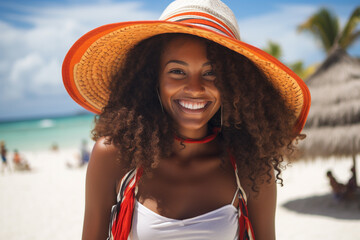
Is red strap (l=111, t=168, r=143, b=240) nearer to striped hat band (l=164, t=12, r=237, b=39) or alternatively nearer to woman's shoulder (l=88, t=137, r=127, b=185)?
woman's shoulder (l=88, t=137, r=127, b=185)

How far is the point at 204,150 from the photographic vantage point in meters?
1.96

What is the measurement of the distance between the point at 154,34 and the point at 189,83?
392 millimetres

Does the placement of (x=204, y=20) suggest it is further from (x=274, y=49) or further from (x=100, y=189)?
(x=274, y=49)

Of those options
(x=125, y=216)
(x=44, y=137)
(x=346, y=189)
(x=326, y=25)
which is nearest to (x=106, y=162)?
(x=125, y=216)

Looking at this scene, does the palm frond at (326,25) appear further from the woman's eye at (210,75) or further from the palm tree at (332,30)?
the woman's eye at (210,75)

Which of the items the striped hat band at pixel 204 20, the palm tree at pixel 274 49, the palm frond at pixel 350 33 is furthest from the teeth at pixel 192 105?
the palm tree at pixel 274 49

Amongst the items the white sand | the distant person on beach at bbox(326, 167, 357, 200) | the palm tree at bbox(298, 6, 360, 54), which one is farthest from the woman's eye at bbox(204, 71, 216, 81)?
the palm tree at bbox(298, 6, 360, 54)

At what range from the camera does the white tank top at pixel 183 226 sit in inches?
62.0

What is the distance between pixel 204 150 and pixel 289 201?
741 cm

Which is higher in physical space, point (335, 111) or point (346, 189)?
point (335, 111)

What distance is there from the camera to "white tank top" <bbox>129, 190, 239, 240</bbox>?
1.58m

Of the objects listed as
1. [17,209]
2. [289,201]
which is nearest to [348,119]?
[289,201]

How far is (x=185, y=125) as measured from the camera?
1777 mm

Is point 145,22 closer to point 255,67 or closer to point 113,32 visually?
point 113,32
